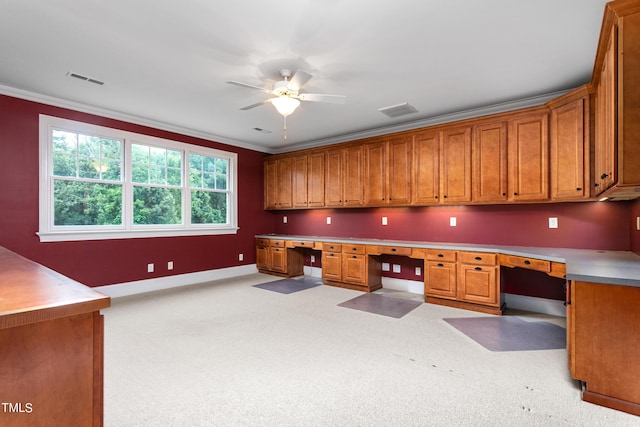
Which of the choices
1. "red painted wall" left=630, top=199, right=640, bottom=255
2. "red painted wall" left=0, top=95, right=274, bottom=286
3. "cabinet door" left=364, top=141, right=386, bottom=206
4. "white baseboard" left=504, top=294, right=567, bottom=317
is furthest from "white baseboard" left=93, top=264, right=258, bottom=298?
"red painted wall" left=630, top=199, right=640, bottom=255

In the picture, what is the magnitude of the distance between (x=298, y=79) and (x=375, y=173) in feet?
8.51

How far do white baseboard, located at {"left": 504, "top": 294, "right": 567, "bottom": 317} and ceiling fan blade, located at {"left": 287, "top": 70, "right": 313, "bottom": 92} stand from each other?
372 centimetres

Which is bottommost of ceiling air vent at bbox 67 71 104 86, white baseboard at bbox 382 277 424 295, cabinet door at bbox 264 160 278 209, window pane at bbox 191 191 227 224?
white baseboard at bbox 382 277 424 295

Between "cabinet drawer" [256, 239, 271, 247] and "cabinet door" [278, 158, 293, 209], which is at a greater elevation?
"cabinet door" [278, 158, 293, 209]

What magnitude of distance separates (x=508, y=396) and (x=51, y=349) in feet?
8.31

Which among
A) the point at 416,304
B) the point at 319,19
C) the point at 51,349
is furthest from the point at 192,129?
the point at 51,349

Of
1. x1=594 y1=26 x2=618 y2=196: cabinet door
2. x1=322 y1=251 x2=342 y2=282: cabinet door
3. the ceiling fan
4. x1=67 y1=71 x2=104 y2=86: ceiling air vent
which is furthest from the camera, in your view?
x1=322 y1=251 x2=342 y2=282: cabinet door

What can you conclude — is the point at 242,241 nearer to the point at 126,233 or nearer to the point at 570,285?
the point at 126,233

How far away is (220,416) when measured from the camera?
1936 millimetres

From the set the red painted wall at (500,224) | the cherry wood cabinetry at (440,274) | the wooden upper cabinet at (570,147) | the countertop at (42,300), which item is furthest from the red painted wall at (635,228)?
the countertop at (42,300)

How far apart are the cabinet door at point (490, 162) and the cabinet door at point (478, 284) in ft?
3.01

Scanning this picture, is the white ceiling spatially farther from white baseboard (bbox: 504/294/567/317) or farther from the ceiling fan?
white baseboard (bbox: 504/294/567/317)

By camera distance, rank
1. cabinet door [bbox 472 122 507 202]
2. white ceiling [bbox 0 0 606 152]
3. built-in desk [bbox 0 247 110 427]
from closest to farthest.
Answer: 1. built-in desk [bbox 0 247 110 427]
2. white ceiling [bbox 0 0 606 152]
3. cabinet door [bbox 472 122 507 202]

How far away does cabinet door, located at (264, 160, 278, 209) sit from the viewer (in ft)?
21.8
